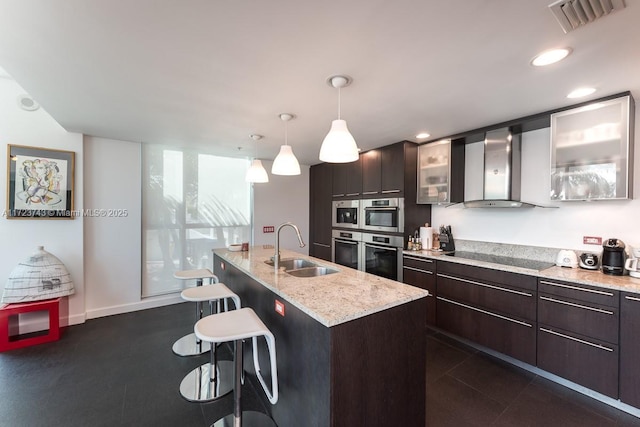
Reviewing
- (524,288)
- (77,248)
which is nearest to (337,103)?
(524,288)

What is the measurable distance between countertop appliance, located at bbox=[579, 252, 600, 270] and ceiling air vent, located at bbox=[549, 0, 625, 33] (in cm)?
194

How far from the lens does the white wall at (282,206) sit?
4512 mm

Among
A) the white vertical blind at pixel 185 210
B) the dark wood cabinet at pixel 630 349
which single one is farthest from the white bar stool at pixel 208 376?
the dark wood cabinet at pixel 630 349

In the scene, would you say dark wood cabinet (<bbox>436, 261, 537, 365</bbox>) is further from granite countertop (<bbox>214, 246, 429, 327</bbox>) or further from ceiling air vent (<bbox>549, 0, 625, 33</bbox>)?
ceiling air vent (<bbox>549, 0, 625, 33</bbox>)

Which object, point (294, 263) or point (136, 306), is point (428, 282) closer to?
point (294, 263)

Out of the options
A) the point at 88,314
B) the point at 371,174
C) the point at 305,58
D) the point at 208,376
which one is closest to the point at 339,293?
the point at 305,58

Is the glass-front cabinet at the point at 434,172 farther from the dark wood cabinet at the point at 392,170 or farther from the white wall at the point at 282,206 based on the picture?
the white wall at the point at 282,206

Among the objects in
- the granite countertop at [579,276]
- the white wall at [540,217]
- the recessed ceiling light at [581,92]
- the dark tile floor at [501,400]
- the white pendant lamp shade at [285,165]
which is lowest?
the dark tile floor at [501,400]

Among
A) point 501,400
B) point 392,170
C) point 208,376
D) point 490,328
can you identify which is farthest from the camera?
point 392,170

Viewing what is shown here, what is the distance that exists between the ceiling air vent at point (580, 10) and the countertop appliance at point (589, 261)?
1.94m

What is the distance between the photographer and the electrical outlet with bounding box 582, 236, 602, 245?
7.42 ft

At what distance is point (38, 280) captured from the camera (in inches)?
106

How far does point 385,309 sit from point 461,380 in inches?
57.8

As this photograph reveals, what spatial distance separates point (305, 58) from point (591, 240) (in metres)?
2.88
